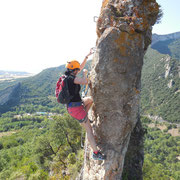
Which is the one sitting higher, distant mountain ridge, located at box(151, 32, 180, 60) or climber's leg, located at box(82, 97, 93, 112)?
distant mountain ridge, located at box(151, 32, 180, 60)

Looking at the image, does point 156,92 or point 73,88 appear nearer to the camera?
point 73,88

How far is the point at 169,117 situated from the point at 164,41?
14814 cm

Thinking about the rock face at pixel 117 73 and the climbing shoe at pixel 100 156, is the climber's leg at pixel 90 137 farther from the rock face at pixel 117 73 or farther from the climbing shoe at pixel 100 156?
the rock face at pixel 117 73

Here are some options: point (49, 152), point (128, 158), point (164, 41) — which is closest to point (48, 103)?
point (49, 152)

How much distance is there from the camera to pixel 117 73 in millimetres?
4621

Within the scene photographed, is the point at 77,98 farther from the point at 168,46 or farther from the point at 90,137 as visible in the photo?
the point at 168,46

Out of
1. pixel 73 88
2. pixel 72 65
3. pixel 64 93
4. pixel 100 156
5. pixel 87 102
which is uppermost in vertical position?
pixel 72 65

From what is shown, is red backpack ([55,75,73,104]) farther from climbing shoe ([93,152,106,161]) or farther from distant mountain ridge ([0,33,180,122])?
distant mountain ridge ([0,33,180,122])

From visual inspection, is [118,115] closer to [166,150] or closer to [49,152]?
[49,152]

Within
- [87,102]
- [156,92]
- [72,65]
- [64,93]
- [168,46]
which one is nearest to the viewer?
[64,93]

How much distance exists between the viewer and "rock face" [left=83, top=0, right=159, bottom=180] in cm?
453

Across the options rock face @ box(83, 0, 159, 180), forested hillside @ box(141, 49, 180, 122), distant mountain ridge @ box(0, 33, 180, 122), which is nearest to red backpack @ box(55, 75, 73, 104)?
rock face @ box(83, 0, 159, 180)

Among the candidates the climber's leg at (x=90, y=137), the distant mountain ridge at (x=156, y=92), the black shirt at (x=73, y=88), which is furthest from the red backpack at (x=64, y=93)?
the distant mountain ridge at (x=156, y=92)

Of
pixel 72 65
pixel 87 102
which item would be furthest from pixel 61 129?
pixel 72 65
